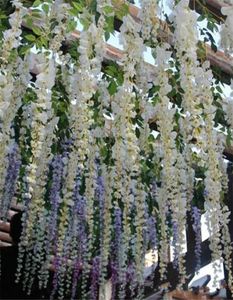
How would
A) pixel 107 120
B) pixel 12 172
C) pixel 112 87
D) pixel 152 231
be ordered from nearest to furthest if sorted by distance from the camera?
1. pixel 112 87
2. pixel 107 120
3. pixel 12 172
4. pixel 152 231

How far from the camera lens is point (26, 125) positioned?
3689mm

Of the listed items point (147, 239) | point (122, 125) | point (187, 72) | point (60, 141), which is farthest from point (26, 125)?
point (147, 239)

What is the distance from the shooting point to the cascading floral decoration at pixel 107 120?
2768 millimetres

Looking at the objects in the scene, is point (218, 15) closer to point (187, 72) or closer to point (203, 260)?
point (187, 72)

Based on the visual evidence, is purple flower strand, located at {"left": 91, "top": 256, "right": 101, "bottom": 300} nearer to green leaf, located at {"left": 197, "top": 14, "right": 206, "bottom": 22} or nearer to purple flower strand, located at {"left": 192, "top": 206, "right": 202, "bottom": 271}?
purple flower strand, located at {"left": 192, "top": 206, "right": 202, "bottom": 271}

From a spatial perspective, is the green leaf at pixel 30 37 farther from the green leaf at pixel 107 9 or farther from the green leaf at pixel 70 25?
the green leaf at pixel 107 9

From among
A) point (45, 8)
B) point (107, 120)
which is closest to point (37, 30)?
point (45, 8)

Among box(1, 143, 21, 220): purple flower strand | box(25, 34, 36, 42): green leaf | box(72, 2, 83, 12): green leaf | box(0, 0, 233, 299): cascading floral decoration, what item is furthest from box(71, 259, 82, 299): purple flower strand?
box(72, 2, 83, 12): green leaf

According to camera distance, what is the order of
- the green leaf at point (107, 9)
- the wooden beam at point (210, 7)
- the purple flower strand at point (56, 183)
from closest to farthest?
the green leaf at point (107, 9) → the wooden beam at point (210, 7) → the purple flower strand at point (56, 183)

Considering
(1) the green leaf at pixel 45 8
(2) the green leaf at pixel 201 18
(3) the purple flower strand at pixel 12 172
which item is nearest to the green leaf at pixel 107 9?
(1) the green leaf at pixel 45 8

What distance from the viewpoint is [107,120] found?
13.3ft

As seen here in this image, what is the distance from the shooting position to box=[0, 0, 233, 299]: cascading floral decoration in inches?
109

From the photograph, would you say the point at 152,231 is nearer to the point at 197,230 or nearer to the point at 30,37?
the point at 197,230

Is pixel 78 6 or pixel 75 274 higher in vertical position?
pixel 78 6
